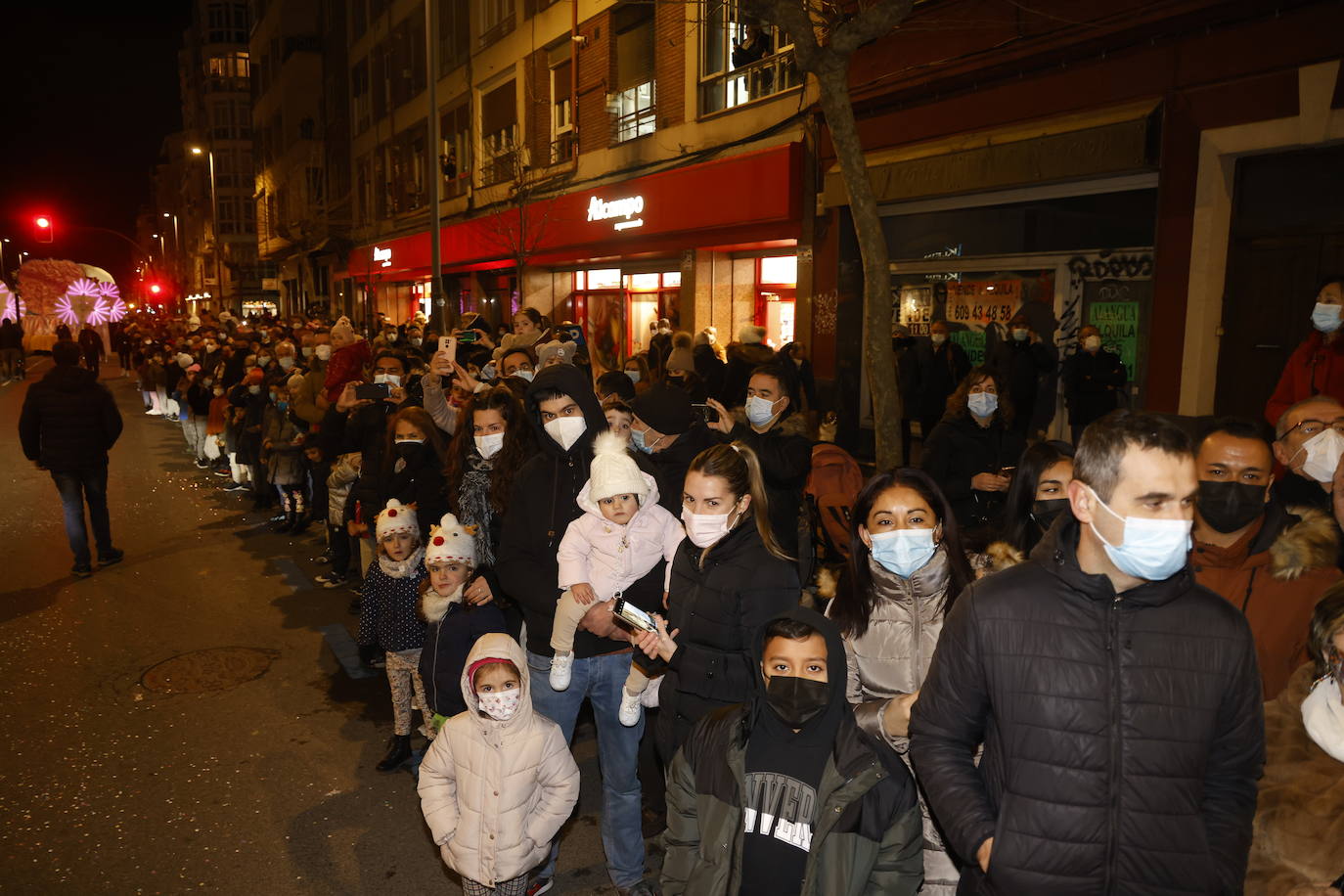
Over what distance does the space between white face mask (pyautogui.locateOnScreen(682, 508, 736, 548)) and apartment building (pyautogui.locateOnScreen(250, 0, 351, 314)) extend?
130 ft

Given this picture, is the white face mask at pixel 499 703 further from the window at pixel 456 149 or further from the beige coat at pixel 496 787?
the window at pixel 456 149

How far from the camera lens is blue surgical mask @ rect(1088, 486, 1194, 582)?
219cm

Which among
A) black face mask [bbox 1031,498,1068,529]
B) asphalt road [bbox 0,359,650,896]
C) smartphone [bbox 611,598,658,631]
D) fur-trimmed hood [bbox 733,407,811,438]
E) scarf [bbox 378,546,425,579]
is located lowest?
asphalt road [bbox 0,359,650,896]

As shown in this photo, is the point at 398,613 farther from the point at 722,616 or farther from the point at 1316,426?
the point at 1316,426

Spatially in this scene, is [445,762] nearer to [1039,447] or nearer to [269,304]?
[1039,447]

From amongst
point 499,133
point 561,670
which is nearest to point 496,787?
point 561,670

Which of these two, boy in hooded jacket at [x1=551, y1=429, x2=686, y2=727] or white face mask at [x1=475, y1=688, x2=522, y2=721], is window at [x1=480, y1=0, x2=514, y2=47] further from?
white face mask at [x1=475, y1=688, x2=522, y2=721]

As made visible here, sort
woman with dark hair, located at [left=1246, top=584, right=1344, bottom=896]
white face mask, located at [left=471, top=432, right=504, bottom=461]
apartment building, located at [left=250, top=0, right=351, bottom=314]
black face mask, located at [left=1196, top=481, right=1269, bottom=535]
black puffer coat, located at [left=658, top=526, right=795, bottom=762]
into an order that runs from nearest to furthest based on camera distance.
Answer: woman with dark hair, located at [left=1246, top=584, right=1344, bottom=896] → black face mask, located at [left=1196, top=481, right=1269, bottom=535] → black puffer coat, located at [left=658, top=526, right=795, bottom=762] → white face mask, located at [left=471, top=432, right=504, bottom=461] → apartment building, located at [left=250, top=0, right=351, bottom=314]

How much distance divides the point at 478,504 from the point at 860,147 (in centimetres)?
434

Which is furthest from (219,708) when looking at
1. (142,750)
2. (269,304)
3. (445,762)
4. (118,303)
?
(269,304)

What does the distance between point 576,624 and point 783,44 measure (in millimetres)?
12497

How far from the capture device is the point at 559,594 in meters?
4.12

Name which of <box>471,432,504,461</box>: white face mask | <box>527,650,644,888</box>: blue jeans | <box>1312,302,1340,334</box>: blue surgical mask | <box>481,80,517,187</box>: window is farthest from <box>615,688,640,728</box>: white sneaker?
<box>481,80,517,187</box>: window

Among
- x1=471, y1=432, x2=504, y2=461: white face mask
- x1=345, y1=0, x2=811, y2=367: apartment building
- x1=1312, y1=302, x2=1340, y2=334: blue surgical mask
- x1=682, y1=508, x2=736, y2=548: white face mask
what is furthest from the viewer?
x1=345, y1=0, x2=811, y2=367: apartment building
